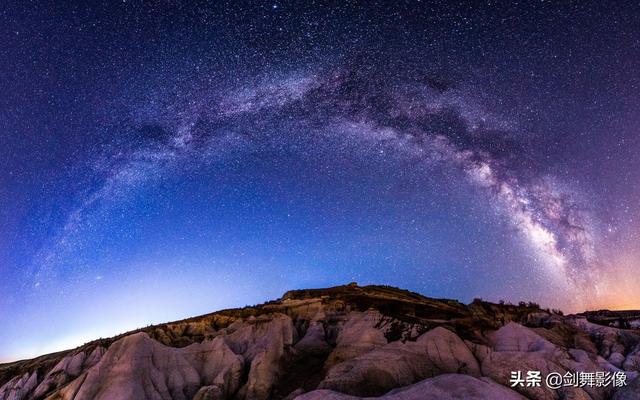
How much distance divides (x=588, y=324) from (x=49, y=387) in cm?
4886

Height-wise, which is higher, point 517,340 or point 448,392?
point 517,340

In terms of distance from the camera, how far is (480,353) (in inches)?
1078

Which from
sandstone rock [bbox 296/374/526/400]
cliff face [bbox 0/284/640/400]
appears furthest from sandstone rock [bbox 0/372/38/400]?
sandstone rock [bbox 296/374/526/400]

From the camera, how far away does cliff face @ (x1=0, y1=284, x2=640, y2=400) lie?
2142 cm

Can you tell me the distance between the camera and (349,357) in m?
27.0

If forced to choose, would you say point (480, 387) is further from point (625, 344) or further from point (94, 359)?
point (94, 359)

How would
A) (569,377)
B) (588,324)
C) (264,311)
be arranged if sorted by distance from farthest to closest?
(264,311) < (588,324) < (569,377)

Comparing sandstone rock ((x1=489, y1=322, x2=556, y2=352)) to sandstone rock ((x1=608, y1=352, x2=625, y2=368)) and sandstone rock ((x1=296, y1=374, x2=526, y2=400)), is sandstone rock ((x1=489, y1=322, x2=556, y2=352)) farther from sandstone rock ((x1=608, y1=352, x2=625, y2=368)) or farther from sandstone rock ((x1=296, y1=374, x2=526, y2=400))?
sandstone rock ((x1=296, y1=374, x2=526, y2=400))

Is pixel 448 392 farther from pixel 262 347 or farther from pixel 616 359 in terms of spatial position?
pixel 616 359

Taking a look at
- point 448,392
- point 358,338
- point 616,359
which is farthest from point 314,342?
point 616,359

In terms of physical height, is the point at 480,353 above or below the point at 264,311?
below

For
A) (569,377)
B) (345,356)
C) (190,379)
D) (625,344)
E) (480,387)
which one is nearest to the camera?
(480,387)

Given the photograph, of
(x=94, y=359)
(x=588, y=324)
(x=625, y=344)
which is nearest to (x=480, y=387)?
(x=625, y=344)

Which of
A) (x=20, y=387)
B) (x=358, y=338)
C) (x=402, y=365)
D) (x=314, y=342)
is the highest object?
(x=358, y=338)
